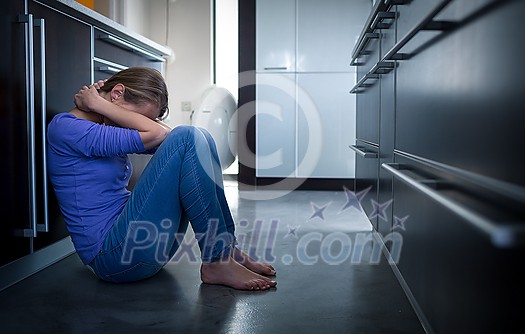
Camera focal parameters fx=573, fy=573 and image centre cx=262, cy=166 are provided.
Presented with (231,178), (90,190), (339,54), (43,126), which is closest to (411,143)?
(90,190)

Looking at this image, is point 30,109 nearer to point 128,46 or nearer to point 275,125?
point 128,46

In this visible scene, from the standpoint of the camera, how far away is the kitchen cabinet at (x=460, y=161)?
0.78m

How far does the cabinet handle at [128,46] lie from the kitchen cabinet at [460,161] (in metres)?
1.25

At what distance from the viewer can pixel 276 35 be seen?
14.7 feet

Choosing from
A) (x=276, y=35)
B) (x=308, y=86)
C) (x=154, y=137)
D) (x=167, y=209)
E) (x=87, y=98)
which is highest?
(x=276, y=35)

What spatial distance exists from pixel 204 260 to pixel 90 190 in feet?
1.39

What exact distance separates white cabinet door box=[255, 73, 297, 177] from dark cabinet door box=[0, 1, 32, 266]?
2.79 m

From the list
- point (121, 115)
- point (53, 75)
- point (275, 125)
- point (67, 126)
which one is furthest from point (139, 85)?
point (275, 125)

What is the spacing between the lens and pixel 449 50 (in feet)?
3.71

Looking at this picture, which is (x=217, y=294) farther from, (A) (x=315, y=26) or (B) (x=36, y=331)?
(A) (x=315, y=26)

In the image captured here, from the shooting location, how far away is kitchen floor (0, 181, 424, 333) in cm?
150

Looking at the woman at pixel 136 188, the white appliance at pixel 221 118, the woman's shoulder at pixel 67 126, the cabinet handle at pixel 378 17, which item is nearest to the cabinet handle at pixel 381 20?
the cabinet handle at pixel 378 17

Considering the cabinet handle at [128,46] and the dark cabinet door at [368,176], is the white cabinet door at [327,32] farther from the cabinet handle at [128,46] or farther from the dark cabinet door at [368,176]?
the dark cabinet door at [368,176]

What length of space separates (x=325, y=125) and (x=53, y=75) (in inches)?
108
